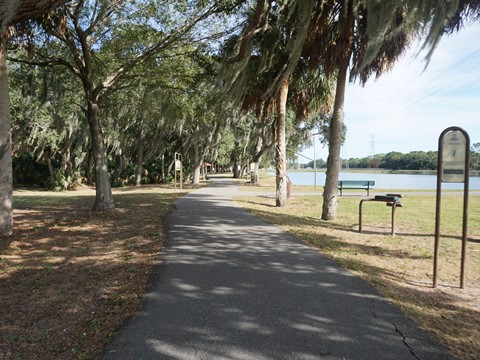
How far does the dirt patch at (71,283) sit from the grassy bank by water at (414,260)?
3.00m

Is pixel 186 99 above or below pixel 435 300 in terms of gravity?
above

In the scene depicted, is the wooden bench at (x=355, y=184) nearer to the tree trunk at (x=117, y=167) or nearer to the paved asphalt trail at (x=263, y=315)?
the paved asphalt trail at (x=263, y=315)

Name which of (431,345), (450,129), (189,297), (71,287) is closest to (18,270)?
(71,287)

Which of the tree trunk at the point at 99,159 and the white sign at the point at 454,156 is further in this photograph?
the tree trunk at the point at 99,159

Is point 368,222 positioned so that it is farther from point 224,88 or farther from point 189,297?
point 189,297

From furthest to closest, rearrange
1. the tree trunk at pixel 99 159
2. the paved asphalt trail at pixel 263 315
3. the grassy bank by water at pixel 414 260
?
the tree trunk at pixel 99 159
the grassy bank by water at pixel 414 260
the paved asphalt trail at pixel 263 315

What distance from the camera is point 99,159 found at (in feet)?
36.7

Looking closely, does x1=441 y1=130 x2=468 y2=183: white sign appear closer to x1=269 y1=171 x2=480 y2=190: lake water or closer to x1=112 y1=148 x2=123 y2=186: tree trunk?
x1=269 y1=171 x2=480 y2=190: lake water

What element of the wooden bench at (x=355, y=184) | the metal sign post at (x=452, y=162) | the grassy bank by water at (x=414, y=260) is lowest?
the grassy bank by water at (x=414, y=260)

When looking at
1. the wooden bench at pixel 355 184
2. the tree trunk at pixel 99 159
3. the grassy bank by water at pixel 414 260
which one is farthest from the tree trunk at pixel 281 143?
the wooden bench at pixel 355 184

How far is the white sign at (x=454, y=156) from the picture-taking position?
4.47m

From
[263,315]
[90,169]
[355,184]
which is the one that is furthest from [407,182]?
[263,315]

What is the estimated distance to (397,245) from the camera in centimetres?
681

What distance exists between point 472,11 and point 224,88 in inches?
244
